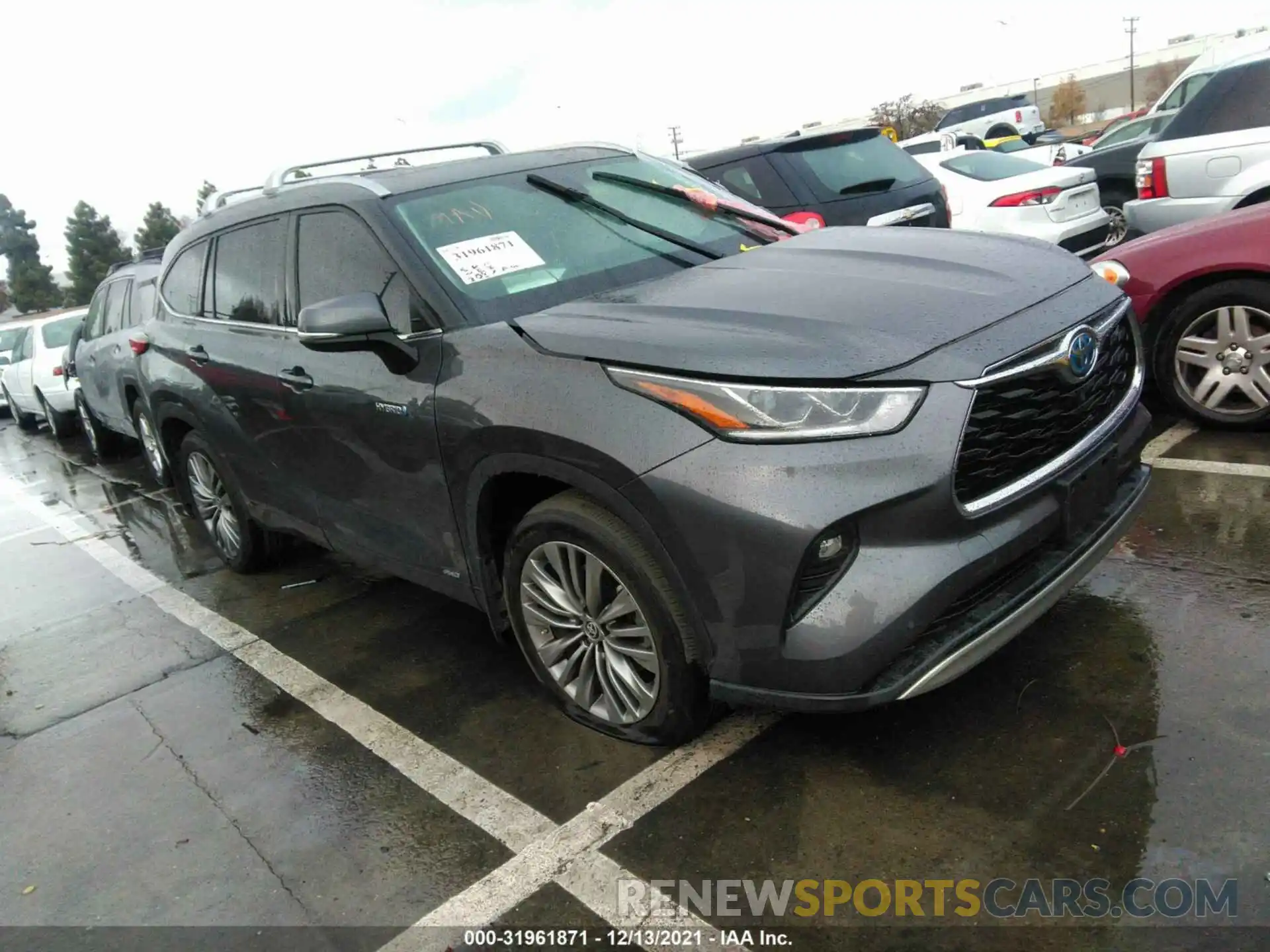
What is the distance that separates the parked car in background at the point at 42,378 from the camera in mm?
12125

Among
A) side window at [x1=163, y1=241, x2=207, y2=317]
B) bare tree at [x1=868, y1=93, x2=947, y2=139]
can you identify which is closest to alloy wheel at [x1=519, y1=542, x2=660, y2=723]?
side window at [x1=163, y1=241, x2=207, y2=317]

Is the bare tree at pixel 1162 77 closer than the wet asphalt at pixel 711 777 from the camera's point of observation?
No

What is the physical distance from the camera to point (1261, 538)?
3.86 m

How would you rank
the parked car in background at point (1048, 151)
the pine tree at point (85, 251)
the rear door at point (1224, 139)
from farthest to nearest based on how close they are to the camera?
the pine tree at point (85, 251) → the parked car in background at point (1048, 151) → the rear door at point (1224, 139)

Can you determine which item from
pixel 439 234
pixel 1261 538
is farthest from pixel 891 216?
pixel 439 234

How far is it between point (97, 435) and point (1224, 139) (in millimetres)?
10466

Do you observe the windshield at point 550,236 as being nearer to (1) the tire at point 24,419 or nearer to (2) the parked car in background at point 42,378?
(2) the parked car in background at point 42,378

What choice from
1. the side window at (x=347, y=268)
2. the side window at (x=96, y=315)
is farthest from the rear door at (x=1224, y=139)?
the side window at (x=96, y=315)

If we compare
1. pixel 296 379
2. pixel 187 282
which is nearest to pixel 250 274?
pixel 296 379

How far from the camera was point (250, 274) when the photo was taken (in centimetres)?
447

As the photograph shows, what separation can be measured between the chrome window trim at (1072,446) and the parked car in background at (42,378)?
11.8 meters

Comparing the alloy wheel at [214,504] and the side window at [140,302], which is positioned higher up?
the side window at [140,302]

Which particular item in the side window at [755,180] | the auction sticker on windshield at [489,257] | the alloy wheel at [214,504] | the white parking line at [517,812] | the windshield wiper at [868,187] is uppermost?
the side window at [755,180]

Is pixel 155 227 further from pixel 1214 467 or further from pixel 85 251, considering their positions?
pixel 1214 467
